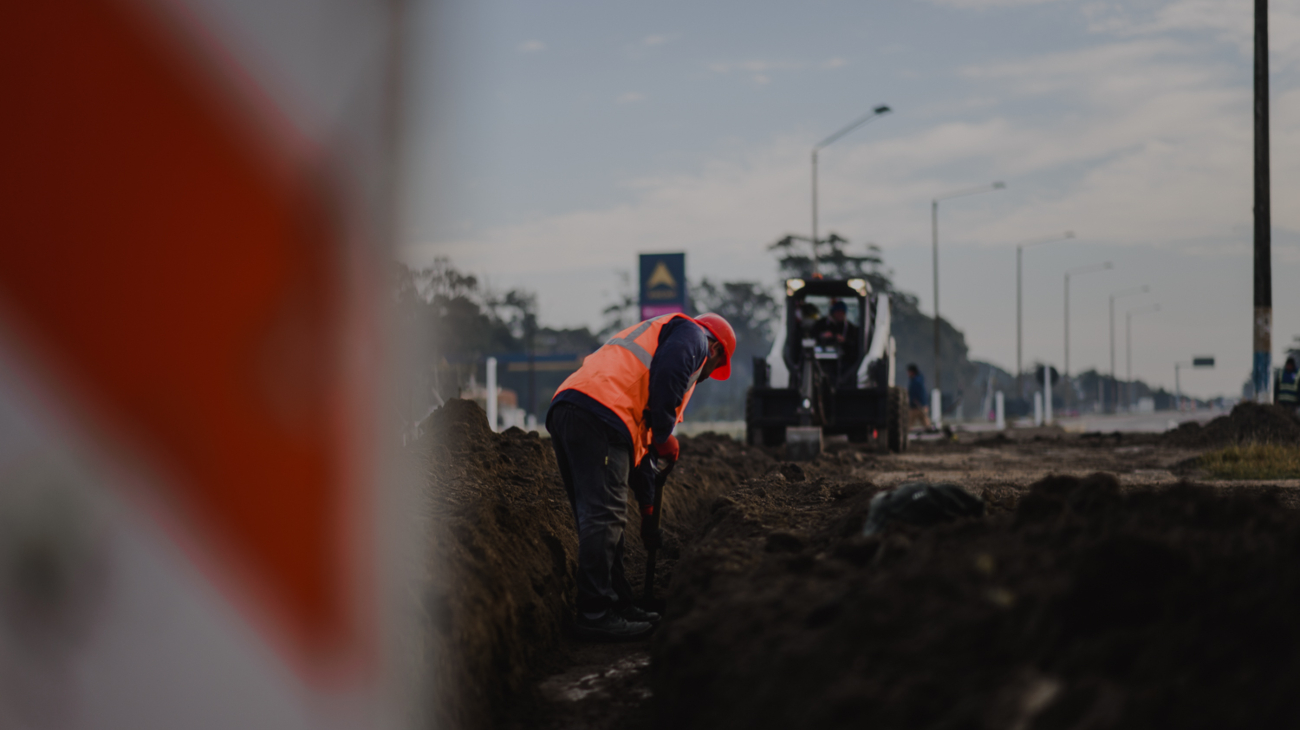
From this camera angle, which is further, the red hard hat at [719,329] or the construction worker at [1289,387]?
the construction worker at [1289,387]

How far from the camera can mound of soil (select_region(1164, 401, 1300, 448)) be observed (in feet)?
46.0

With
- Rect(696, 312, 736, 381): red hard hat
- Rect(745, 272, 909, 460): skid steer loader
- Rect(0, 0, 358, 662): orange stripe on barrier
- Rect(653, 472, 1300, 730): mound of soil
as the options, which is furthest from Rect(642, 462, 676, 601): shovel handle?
Rect(745, 272, 909, 460): skid steer loader

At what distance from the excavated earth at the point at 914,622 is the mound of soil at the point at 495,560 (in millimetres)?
16

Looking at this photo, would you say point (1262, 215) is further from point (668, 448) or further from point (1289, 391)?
point (668, 448)

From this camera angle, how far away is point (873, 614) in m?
2.79

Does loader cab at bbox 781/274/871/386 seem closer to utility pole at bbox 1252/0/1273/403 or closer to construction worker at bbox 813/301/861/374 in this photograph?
construction worker at bbox 813/301/861/374

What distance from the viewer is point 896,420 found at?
16.2m

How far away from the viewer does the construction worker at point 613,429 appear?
17.4 feet

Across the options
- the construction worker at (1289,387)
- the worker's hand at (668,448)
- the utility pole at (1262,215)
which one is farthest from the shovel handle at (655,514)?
the construction worker at (1289,387)

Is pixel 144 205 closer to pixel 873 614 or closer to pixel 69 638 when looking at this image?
pixel 69 638

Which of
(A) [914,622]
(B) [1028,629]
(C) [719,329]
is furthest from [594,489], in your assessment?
(B) [1028,629]

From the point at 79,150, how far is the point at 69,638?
3.89ft

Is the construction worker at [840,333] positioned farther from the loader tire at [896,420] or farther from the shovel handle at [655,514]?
the shovel handle at [655,514]

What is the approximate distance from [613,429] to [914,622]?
2.78 m
